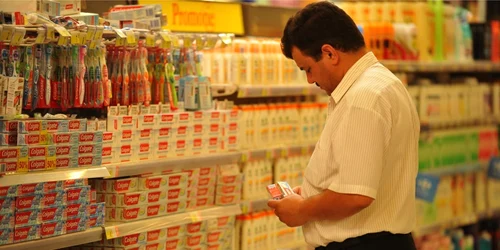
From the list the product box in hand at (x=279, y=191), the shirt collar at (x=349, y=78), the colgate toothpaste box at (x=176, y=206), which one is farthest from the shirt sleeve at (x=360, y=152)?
the colgate toothpaste box at (x=176, y=206)

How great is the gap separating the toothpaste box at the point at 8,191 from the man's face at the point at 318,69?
128 cm

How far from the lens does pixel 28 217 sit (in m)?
3.60

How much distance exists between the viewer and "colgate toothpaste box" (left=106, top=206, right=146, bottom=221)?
411cm

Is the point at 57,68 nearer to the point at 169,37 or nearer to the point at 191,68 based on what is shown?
the point at 169,37

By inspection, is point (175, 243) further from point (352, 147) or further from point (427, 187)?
point (427, 187)

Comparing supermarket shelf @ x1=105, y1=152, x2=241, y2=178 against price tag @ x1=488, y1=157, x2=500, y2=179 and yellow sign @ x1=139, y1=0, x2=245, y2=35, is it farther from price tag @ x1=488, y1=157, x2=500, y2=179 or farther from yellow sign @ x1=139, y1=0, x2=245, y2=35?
price tag @ x1=488, y1=157, x2=500, y2=179

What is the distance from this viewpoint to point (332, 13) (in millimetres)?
3152

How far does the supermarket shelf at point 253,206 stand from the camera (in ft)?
16.6

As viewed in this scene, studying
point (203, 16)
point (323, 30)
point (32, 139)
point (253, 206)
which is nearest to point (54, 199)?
point (32, 139)

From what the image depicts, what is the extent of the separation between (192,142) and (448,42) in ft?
12.0

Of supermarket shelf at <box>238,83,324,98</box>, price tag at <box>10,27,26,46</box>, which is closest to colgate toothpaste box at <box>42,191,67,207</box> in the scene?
price tag at <box>10,27,26,46</box>

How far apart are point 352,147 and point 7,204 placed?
147 cm

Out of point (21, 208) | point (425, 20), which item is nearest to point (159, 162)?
point (21, 208)

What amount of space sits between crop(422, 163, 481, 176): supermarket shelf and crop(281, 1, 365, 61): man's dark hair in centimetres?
409
